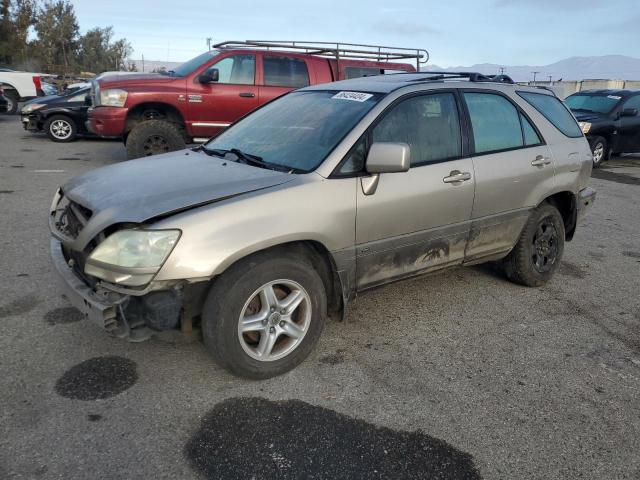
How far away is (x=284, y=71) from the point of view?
8.98 m

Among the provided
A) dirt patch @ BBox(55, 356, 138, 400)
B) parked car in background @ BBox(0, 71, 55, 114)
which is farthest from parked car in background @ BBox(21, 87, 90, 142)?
dirt patch @ BBox(55, 356, 138, 400)

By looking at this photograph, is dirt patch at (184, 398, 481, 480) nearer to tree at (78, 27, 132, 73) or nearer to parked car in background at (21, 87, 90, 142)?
parked car in background at (21, 87, 90, 142)

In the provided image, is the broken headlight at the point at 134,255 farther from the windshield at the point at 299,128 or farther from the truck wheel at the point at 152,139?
the truck wheel at the point at 152,139

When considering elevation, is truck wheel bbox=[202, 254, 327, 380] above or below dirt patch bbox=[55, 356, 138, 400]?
above

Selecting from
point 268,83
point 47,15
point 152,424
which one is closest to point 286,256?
point 152,424

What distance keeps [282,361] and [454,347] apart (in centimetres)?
122

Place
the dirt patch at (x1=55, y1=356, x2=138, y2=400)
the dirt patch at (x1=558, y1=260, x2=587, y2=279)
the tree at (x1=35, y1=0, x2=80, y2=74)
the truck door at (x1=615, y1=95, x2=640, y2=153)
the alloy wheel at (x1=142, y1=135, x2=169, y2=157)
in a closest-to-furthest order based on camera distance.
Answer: the dirt patch at (x1=55, y1=356, x2=138, y2=400) → the dirt patch at (x1=558, y1=260, x2=587, y2=279) → the alloy wheel at (x1=142, y1=135, x2=169, y2=157) → the truck door at (x1=615, y1=95, x2=640, y2=153) → the tree at (x1=35, y1=0, x2=80, y2=74)

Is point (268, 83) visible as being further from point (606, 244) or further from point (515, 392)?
point (515, 392)

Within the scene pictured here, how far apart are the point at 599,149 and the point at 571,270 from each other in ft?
28.2

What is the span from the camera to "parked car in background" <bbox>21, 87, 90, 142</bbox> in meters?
12.1

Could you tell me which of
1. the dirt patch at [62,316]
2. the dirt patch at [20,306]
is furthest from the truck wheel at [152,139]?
the dirt patch at [62,316]

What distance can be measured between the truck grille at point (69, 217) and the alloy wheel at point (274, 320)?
106 cm

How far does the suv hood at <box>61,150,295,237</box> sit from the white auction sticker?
903 mm

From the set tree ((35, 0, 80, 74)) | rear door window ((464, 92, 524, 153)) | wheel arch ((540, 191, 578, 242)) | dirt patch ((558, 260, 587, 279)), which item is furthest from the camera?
tree ((35, 0, 80, 74))
